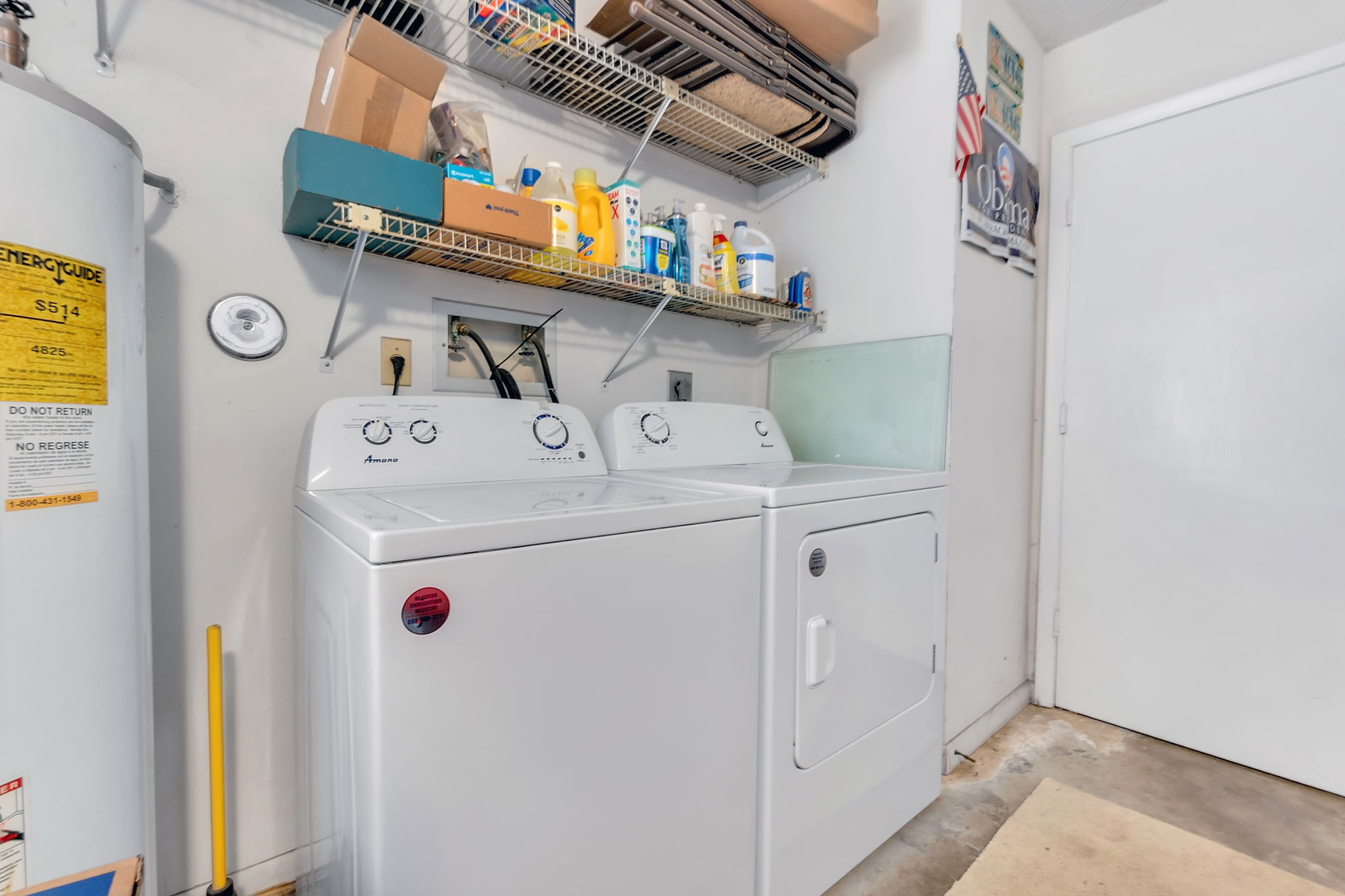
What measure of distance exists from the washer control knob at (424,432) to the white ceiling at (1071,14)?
2.41 meters

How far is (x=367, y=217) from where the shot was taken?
3.80ft

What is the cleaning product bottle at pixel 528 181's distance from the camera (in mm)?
1514

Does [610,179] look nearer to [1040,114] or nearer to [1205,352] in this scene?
[1040,114]

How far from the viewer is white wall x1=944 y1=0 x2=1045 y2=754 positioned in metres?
1.85

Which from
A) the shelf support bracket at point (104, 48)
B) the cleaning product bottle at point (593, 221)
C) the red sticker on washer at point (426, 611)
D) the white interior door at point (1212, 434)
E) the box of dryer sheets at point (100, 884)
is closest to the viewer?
the box of dryer sheets at point (100, 884)

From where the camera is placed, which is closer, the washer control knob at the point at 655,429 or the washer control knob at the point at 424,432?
the washer control knob at the point at 424,432

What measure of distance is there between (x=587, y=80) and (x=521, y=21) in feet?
1.05

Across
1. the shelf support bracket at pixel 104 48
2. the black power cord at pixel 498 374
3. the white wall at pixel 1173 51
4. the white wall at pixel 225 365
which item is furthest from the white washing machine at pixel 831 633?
the white wall at pixel 1173 51

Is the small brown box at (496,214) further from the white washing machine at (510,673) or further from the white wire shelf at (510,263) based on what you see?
the white washing machine at (510,673)

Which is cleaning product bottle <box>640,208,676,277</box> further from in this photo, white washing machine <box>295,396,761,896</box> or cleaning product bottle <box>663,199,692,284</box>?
white washing machine <box>295,396,761,896</box>

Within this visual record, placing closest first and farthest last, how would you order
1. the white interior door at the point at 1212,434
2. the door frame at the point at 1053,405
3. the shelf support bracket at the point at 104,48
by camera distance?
the shelf support bracket at the point at 104,48 → the white interior door at the point at 1212,434 → the door frame at the point at 1053,405

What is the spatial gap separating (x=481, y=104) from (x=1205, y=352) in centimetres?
240

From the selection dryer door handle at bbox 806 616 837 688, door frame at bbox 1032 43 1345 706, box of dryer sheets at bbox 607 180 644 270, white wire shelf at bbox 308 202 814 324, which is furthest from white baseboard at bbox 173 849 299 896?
door frame at bbox 1032 43 1345 706

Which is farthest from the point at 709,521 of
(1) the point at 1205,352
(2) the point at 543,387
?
(1) the point at 1205,352
